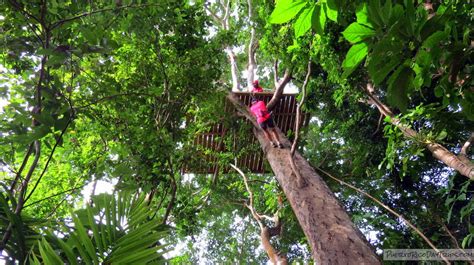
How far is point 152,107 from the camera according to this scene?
339 centimetres

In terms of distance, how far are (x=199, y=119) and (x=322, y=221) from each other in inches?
89.0

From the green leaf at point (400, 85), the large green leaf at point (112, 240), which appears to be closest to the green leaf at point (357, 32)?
the green leaf at point (400, 85)

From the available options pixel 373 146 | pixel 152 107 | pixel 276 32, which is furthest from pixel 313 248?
pixel 373 146

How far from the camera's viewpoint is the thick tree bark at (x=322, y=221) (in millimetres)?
2621

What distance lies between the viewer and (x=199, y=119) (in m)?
4.77

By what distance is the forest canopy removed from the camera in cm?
131

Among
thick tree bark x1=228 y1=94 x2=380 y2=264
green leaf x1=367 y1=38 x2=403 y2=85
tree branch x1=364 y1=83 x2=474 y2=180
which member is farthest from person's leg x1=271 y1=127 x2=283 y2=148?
green leaf x1=367 y1=38 x2=403 y2=85

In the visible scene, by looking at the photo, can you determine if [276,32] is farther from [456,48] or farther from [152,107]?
[456,48]

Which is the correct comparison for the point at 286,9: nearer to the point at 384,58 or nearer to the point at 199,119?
the point at 384,58

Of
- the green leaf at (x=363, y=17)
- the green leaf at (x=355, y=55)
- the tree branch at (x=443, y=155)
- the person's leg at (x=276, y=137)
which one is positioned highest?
the person's leg at (x=276, y=137)

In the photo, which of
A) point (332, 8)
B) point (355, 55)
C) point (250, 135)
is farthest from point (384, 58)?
point (250, 135)

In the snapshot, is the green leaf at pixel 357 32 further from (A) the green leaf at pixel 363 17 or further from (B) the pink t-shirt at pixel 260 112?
(B) the pink t-shirt at pixel 260 112

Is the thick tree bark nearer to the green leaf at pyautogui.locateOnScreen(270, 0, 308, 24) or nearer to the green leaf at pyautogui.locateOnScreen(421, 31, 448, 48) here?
the green leaf at pyautogui.locateOnScreen(421, 31, 448, 48)

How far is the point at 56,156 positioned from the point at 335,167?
4734mm
